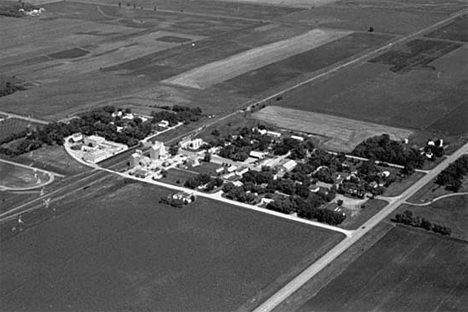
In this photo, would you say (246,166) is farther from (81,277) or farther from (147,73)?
(147,73)

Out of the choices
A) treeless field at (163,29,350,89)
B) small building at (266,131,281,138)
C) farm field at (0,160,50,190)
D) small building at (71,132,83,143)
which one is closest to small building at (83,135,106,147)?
small building at (71,132,83,143)

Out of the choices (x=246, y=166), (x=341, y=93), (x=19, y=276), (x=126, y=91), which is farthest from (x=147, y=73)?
(x=19, y=276)

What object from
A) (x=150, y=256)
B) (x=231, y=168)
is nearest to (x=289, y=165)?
(x=231, y=168)

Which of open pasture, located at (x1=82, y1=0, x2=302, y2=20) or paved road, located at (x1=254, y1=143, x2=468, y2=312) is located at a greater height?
open pasture, located at (x1=82, y1=0, x2=302, y2=20)

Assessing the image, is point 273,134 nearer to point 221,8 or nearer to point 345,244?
point 345,244

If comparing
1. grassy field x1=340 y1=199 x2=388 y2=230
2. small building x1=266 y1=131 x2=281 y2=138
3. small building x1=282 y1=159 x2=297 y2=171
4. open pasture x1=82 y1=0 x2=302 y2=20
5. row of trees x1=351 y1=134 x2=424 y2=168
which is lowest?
grassy field x1=340 y1=199 x2=388 y2=230

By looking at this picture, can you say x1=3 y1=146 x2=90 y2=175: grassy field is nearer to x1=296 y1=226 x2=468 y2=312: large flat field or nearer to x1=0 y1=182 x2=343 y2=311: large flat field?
x1=0 y1=182 x2=343 y2=311: large flat field
